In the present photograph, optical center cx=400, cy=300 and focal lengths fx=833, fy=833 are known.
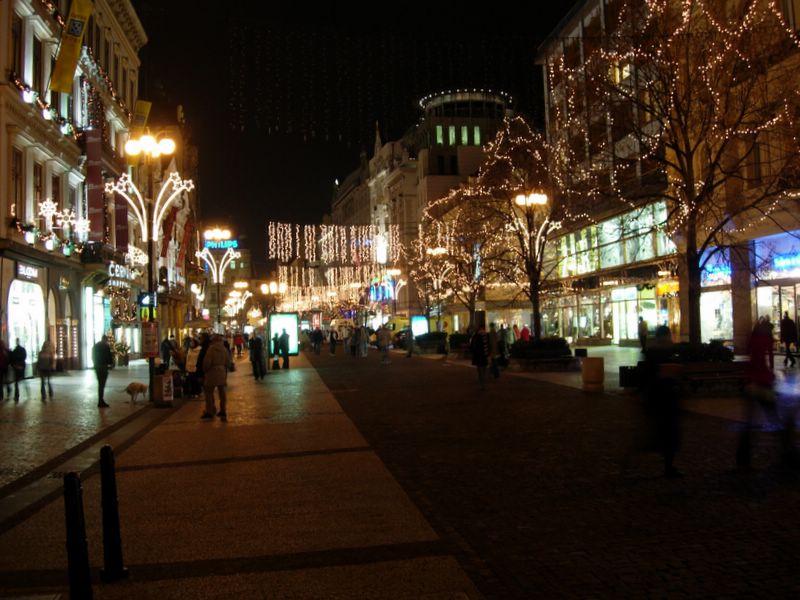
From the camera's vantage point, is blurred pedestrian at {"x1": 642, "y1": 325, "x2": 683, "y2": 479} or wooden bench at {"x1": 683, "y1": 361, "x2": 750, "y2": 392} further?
wooden bench at {"x1": 683, "y1": 361, "x2": 750, "y2": 392}

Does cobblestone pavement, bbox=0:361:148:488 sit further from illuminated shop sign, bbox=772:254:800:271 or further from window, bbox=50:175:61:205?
illuminated shop sign, bbox=772:254:800:271

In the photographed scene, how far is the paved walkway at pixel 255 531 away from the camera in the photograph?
5.97 metres

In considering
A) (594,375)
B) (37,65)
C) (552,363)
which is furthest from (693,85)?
(37,65)

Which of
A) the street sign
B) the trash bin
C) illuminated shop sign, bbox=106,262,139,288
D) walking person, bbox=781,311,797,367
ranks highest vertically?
illuminated shop sign, bbox=106,262,139,288

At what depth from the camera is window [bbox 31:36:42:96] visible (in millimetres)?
29656

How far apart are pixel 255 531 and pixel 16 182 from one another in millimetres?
24630

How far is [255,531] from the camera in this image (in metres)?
7.57

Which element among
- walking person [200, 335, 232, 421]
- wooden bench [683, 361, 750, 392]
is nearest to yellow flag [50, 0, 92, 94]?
walking person [200, 335, 232, 421]

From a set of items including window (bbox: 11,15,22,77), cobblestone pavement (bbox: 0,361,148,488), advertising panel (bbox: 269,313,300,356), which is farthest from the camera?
advertising panel (bbox: 269,313,300,356)

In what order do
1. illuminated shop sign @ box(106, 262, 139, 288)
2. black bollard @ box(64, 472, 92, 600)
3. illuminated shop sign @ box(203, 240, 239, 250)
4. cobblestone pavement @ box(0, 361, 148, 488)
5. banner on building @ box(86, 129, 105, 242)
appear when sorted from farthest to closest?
illuminated shop sign @ box(203, 240, 239, 250)
illuminated shop sign @ box(106, 262, 139, 288)
banner on building @ box(86, 129, 105, 242)
cobblestone pavement @ box(0, 361, 148, 488)
black bollard @ box(64, 472, 92, 600)

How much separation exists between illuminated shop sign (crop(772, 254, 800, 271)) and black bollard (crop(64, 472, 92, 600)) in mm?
28149

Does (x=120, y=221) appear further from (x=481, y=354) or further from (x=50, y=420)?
(x=50, y=420)

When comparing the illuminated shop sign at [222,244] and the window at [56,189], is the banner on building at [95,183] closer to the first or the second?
the window at [56,189]

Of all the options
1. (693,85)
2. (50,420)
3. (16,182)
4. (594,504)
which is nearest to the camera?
(594,504)
